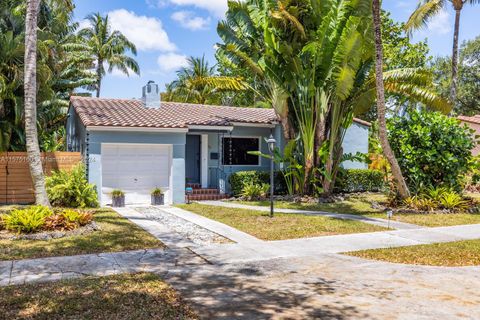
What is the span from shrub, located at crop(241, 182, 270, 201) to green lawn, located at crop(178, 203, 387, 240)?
3.09 m

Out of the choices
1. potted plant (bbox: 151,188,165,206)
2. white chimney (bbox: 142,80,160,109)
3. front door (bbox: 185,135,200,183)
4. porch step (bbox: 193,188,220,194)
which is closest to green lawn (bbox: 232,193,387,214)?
porch step (bbox: 193,188,220,194)

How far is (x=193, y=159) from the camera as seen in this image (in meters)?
18.5

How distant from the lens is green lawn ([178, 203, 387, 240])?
380 inches

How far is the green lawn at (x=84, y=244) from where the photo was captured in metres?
7.43

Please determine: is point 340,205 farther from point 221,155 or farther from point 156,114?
point 156,114

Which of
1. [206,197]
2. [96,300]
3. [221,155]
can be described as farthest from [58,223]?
[221,155]

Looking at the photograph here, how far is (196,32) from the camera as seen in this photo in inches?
888

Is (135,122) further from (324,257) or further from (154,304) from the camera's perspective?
(154,304)

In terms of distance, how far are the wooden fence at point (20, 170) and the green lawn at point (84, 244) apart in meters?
6.23

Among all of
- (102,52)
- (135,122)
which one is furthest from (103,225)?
(102,52)

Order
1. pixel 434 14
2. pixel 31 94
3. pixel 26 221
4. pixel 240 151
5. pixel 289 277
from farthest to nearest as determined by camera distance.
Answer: pixel 434 14 < pixel 240 151 < pixel 31 94 < pixel 26 221 < pixel 289 277

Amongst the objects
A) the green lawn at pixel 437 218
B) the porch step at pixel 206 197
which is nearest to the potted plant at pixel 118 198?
the porch step at pixel 206 197

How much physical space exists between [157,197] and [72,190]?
2972 mm

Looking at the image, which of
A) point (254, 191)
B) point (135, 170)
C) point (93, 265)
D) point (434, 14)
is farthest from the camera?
point (434, 14)
